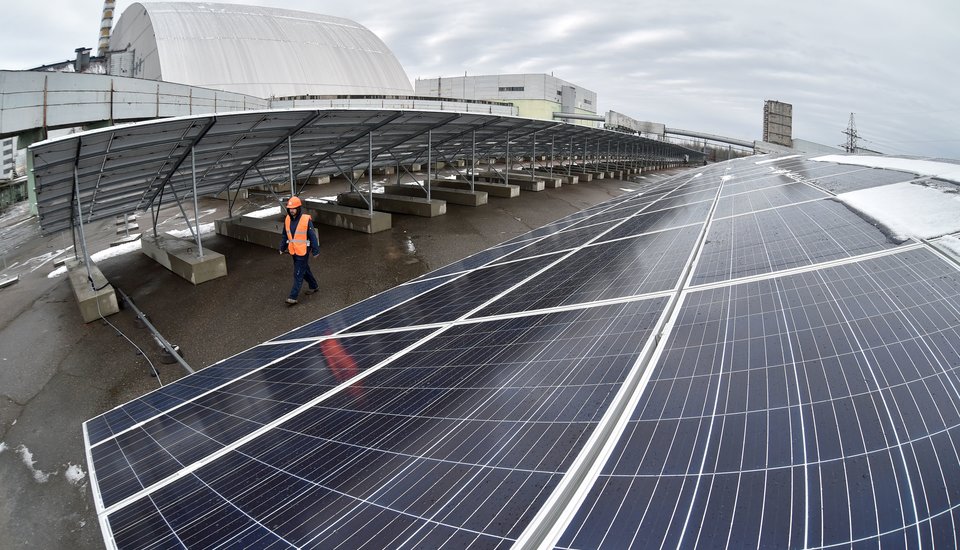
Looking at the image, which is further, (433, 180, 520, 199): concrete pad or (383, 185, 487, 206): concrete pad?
(433, 180, 520, 199): concrete pad

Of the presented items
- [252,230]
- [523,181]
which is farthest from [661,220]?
[523,181]

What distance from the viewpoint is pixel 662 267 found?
193 inches

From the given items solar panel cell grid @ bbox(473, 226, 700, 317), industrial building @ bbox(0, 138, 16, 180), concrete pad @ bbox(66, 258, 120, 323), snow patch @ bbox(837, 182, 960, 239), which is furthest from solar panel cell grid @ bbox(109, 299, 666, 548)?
industrial building @ bbox(0, 138, 16, 180)

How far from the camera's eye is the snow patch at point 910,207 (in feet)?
13.7

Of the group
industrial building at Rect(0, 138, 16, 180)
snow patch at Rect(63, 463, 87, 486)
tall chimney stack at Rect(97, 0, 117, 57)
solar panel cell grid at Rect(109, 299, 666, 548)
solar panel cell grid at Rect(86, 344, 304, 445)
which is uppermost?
tall chimney stack at Rect(97, 0, 117, 57)

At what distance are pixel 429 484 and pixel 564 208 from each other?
20.5 metres

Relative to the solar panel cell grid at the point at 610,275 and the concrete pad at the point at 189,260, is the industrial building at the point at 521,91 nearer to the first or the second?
the concrete pad at the point at 189,260

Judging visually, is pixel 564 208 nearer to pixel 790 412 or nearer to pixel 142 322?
pixel 142 322

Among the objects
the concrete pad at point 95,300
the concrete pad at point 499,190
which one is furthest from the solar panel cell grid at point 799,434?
the concrete pad at point 499,190

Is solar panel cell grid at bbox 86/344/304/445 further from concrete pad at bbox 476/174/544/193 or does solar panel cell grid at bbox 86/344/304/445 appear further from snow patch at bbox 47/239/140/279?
concrete pad at bbox 476/174/544/193

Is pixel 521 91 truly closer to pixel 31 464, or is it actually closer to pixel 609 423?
pixel 31 464

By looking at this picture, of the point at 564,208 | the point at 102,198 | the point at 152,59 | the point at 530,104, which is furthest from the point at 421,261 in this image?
the point at 530,104

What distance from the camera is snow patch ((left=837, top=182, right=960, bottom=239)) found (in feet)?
13.7

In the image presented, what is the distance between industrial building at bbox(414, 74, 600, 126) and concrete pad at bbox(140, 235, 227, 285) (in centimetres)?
7988
